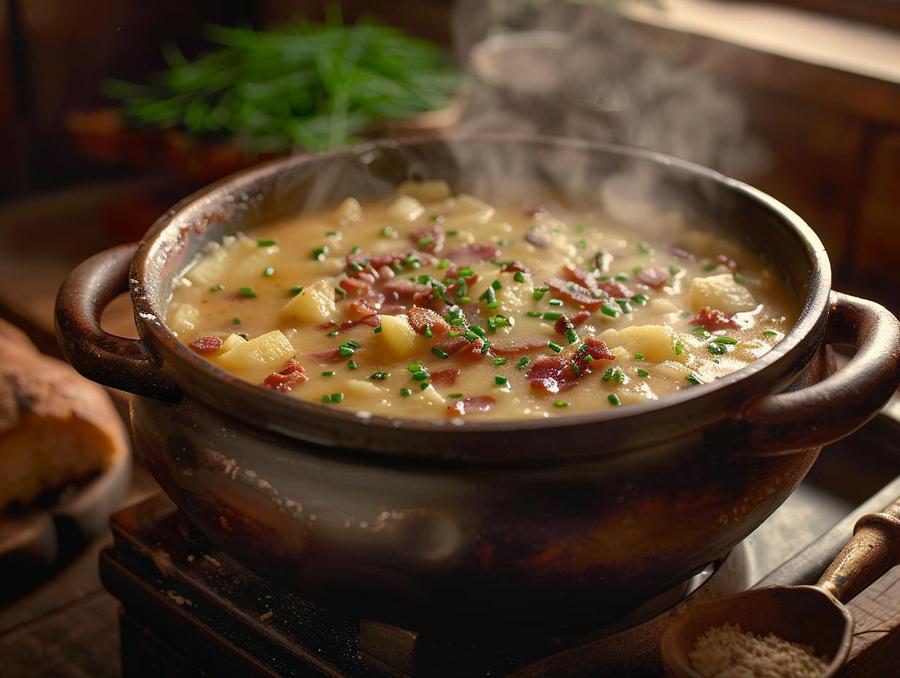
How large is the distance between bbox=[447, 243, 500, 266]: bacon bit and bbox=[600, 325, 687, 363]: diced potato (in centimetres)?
49

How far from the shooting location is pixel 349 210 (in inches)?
101

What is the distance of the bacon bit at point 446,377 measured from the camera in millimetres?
1805

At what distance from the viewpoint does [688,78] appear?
4.33 metres

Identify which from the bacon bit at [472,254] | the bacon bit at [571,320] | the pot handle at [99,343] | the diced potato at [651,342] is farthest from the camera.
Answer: the bacon bit at [472,254]

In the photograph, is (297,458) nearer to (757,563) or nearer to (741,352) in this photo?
(741,352)

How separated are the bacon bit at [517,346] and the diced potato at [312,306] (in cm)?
36

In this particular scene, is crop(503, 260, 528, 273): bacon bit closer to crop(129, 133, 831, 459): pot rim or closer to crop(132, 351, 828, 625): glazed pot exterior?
crop(129, 133, 831, 459): pot rim

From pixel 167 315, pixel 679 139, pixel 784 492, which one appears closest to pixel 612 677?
pixel 784 492

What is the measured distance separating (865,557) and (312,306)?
42.8 inches

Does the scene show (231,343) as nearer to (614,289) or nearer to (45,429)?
(614,289)

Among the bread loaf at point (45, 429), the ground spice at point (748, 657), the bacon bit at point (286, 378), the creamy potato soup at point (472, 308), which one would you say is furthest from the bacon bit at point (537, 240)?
the bread loaf at point (45, 429)

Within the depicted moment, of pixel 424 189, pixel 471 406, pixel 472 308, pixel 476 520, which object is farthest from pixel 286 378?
pixel 424 189

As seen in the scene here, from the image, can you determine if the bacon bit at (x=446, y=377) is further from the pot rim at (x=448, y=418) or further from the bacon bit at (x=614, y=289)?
the bacon bit at (x=614, y=289)

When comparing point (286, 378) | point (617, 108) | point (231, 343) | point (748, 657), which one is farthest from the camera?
point (617, 108)
